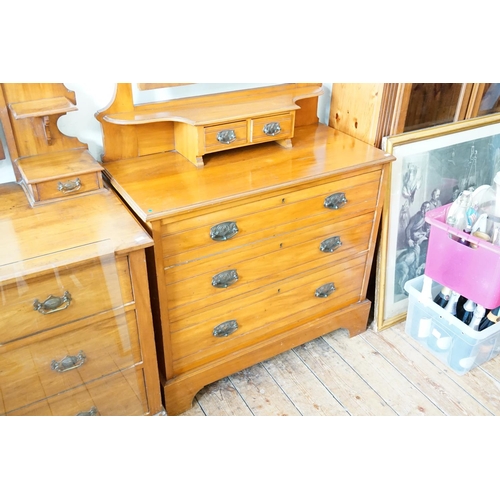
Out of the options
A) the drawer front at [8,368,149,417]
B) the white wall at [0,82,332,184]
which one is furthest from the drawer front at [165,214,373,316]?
the white wall at [0,82,332,184]

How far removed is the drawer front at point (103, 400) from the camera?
147 cm

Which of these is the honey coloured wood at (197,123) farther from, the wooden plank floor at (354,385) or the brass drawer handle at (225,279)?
the wooden plank floor at (354,385)

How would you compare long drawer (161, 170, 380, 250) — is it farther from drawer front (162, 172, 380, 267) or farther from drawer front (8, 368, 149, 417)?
drawer front (8, 368, 149, 417)

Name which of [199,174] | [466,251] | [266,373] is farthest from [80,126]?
[466,251]

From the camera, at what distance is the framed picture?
6.86 feet

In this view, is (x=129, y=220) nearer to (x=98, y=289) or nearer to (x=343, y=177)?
(x=98, y=289)

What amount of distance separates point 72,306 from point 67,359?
0.18 metres

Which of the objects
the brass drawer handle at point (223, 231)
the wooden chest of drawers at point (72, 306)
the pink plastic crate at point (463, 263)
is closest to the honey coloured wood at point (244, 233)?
the brass drawer handle at point (223, 231)

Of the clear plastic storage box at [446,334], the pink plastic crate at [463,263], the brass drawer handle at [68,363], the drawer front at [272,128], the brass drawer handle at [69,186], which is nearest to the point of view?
the brass drawer handle at [68,363]

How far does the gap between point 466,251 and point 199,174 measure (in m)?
1.09

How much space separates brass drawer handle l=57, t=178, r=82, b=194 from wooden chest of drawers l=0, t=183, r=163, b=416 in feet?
0.11

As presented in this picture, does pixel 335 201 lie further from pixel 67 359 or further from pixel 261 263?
pixel 67 359

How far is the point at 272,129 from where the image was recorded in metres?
1.80

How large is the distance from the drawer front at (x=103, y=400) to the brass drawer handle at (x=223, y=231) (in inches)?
19.6
